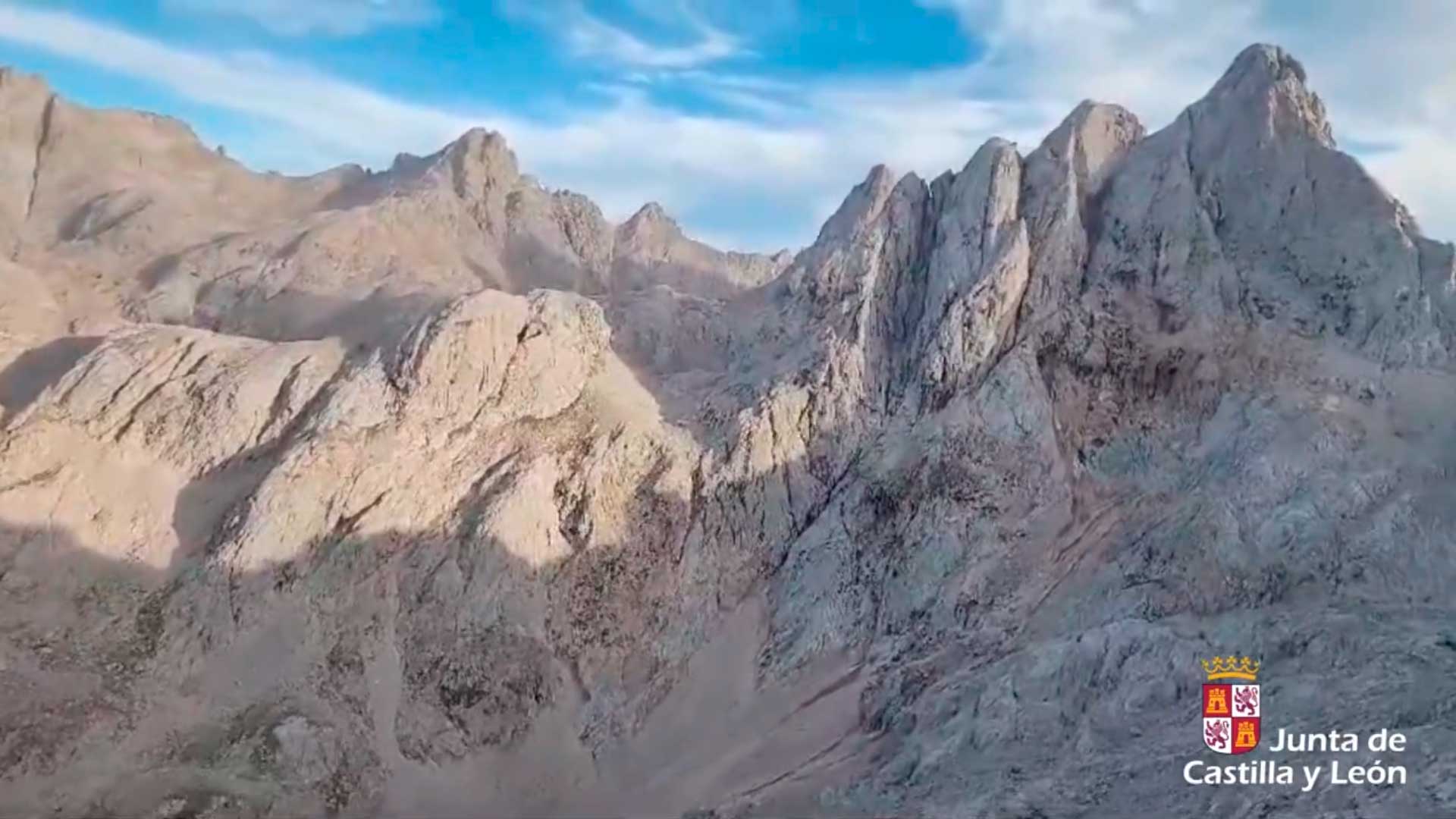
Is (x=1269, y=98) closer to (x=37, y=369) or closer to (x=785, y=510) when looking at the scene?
(x=785, y=510)

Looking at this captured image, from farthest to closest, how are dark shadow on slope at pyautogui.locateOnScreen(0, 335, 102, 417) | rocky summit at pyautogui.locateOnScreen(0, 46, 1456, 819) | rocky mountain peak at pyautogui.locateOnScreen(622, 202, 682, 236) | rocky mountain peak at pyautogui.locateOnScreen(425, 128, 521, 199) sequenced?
rocky mountain peak at pyautogui.locateOnScreen(622, 202, 682, 236)
rocky mountain peak at pyautogui.locateOnScreen(425, 128, 521, 199)
dark shadow on slope at pyautogui.locateOnScreen(0, 335, 102, 417)
rocky summit at pyautogui.locateOnScreen(0, 46, 1456, 819)

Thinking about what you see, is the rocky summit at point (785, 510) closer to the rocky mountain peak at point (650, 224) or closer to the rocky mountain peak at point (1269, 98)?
the rocky mountain peak at point (1269, 98)

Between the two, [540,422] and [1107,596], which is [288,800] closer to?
[540,422]

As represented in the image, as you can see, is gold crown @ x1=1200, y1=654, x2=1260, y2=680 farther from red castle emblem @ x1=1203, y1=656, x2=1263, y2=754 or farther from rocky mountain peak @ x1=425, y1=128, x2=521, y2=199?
rocky mountain peak @ x1=425, y1=128, x2=521, y2=199

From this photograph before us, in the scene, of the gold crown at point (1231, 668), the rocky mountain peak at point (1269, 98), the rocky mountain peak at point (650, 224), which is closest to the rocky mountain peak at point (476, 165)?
the rocky mountain peak at point (650, 224)

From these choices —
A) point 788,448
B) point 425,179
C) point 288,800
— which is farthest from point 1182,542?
point 425,179

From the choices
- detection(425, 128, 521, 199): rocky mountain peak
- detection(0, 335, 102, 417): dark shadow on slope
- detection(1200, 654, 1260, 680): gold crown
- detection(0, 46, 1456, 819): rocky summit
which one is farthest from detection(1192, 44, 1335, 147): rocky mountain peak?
detection(0, 335, 102, 417): dark shadow on slope

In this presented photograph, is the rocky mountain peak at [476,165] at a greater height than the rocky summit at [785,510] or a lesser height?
greater
